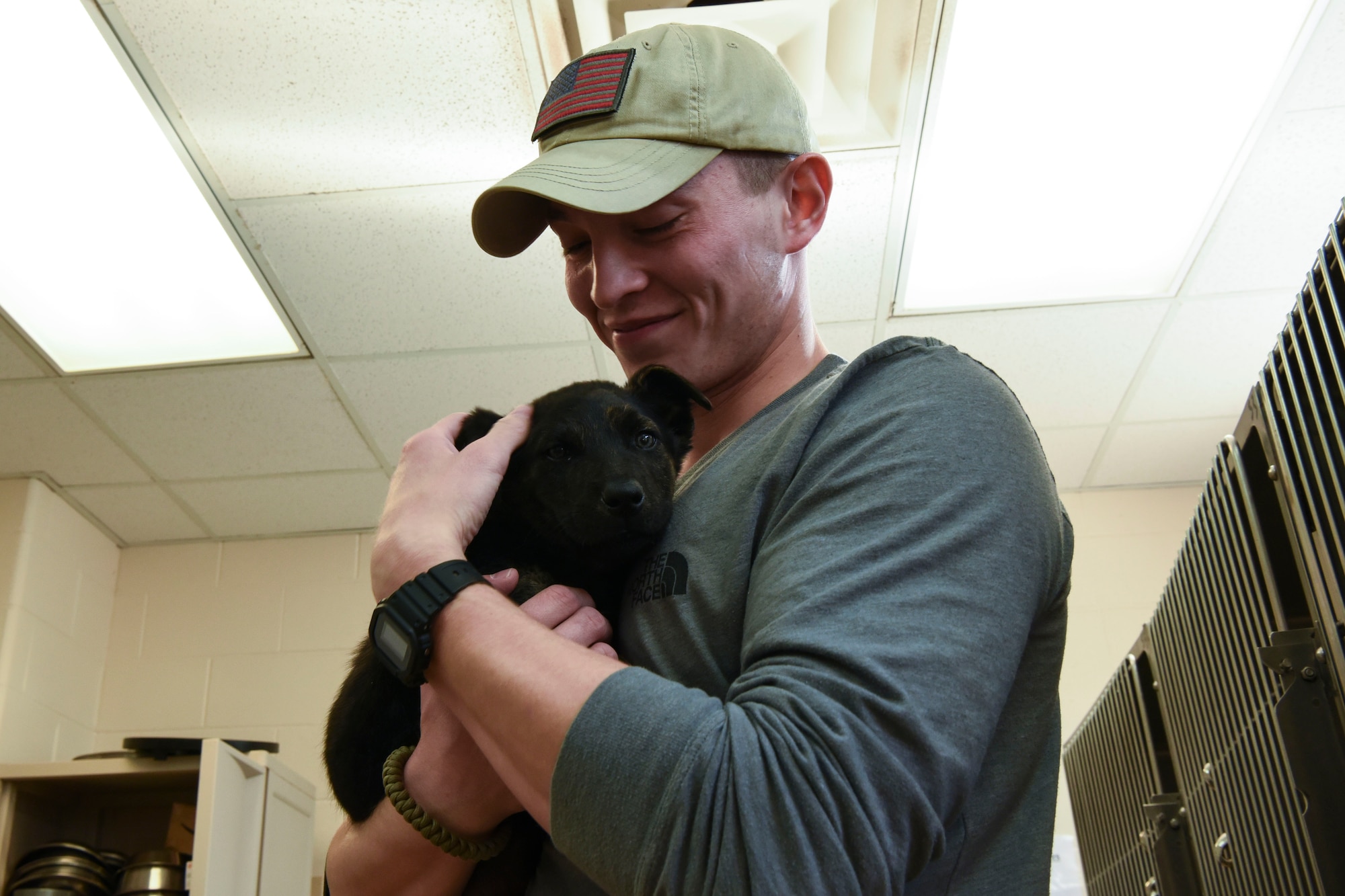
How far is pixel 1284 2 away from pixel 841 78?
1.09m

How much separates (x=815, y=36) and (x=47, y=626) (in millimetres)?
3982

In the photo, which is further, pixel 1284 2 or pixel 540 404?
pixel 1284 2

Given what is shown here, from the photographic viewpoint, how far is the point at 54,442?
431 centimetres

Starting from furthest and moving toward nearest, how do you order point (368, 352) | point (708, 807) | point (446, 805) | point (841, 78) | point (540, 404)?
point (368, 352) → point (841, 78) → point (540, 404) → point (446, 805) → point (708, 807)

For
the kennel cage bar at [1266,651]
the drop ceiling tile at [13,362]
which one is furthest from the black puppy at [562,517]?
the drop ceiling tile at [13,362]

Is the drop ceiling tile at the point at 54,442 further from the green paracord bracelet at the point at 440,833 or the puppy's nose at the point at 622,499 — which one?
the green paracord bracelet at the point at 440,833

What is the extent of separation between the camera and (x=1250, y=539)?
3.45 ft

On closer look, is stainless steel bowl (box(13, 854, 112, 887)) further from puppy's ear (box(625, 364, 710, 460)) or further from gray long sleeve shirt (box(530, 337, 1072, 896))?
gray long sleeve shirt (box(530, 337, 1072, 896))

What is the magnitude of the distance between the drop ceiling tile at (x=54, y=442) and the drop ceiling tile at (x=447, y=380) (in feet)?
3.46

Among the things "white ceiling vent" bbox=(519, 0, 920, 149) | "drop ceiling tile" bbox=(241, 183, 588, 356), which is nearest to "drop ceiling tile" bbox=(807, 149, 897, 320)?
"white ceiling vent" bbox=(519, 0, 920, 149)

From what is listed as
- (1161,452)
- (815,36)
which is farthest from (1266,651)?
(1161,452)

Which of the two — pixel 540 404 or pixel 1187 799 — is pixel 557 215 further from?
pixel 1187 799

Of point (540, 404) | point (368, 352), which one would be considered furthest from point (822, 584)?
point (368, 352)

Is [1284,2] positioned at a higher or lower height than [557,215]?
higher
